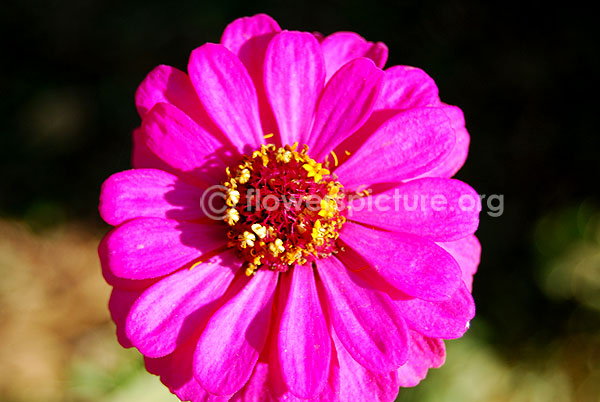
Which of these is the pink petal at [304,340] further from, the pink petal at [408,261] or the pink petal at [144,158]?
the pink petal at [144,158]

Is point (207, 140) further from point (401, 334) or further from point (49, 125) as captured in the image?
point (49, 125)

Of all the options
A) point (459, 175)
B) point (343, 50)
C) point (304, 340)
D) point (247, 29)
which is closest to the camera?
point (304, 340)

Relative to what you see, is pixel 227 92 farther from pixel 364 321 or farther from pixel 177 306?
pixel 364 321

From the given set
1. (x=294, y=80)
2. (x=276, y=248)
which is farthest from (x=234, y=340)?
(x=294, y=80)

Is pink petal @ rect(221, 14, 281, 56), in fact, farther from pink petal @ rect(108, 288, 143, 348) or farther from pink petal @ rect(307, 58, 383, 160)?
pink petal @ rect(108, 288, 143, 348)

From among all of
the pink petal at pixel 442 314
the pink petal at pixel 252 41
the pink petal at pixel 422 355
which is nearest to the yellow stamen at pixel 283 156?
the pink petal at pixel 252 41

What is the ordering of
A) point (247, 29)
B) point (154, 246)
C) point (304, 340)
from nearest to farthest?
1. point (304, 340)
2. point (154, 246)
3. point (247, 29)
